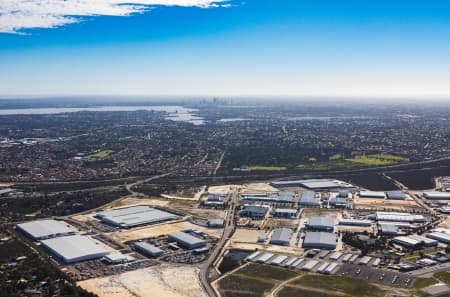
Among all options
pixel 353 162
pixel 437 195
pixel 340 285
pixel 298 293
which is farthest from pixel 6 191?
pixel 353 162

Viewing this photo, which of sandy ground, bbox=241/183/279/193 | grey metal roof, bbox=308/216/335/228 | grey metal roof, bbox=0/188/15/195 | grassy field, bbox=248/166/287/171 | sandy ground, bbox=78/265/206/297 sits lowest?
grey metal roof, bbox=0/188/15/195

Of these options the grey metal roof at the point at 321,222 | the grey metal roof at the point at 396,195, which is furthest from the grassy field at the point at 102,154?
the grey metal roof at the point at 321,222

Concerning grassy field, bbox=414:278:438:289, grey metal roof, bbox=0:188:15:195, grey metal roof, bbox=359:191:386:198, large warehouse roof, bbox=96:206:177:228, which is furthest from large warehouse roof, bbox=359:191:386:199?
grey metal roof, bbox=0:188:15:195

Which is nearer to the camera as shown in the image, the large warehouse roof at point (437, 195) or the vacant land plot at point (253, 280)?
the vacant land plot at point (253, 280)

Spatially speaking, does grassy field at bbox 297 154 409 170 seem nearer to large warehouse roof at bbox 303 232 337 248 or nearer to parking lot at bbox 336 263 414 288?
large warehouse roof at bbox 303 232 337 248

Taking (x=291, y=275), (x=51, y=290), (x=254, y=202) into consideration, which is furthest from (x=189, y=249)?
(x=254, y=202)

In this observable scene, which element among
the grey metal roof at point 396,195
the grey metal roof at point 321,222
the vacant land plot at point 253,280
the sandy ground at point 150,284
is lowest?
the sandy ground at point 150,284

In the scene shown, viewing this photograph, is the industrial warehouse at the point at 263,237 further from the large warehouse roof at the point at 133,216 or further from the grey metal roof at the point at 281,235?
the large warehouse roof at the point at 133,216
